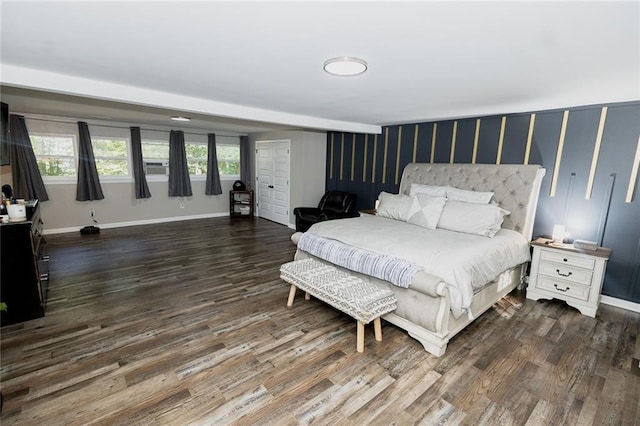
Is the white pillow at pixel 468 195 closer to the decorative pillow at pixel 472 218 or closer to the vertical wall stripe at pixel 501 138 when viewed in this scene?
the decorative pillow at pixel 472 218

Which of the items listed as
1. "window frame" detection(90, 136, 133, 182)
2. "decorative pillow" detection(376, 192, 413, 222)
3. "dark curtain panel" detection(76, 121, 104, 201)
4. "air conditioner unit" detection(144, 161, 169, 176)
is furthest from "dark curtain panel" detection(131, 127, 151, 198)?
"decorative pillow" detection(376, 192, 413, 222)

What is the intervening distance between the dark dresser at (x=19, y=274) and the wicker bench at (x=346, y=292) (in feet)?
7.46

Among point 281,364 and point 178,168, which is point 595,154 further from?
point 178,168

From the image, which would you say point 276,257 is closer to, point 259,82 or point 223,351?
point 223,351

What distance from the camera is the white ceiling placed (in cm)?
136

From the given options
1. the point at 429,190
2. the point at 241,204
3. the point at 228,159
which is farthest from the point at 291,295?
the point at 228,159

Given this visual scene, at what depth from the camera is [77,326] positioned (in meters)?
2.62

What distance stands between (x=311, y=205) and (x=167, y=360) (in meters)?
4.62

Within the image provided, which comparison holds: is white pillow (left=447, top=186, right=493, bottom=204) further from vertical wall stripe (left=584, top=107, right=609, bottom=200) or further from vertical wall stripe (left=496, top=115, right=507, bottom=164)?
vertical wall stripe (left=584, top=107, right=609, bottom=200)

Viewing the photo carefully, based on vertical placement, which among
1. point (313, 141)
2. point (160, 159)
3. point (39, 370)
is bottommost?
point (39, 370)

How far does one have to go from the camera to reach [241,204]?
764cm

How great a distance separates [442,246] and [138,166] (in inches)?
243

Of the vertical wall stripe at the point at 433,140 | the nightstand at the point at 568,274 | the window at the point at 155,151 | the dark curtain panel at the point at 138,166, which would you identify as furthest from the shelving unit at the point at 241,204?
the nightstand at the point at 568,274

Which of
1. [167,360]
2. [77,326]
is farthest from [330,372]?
[77,326]
